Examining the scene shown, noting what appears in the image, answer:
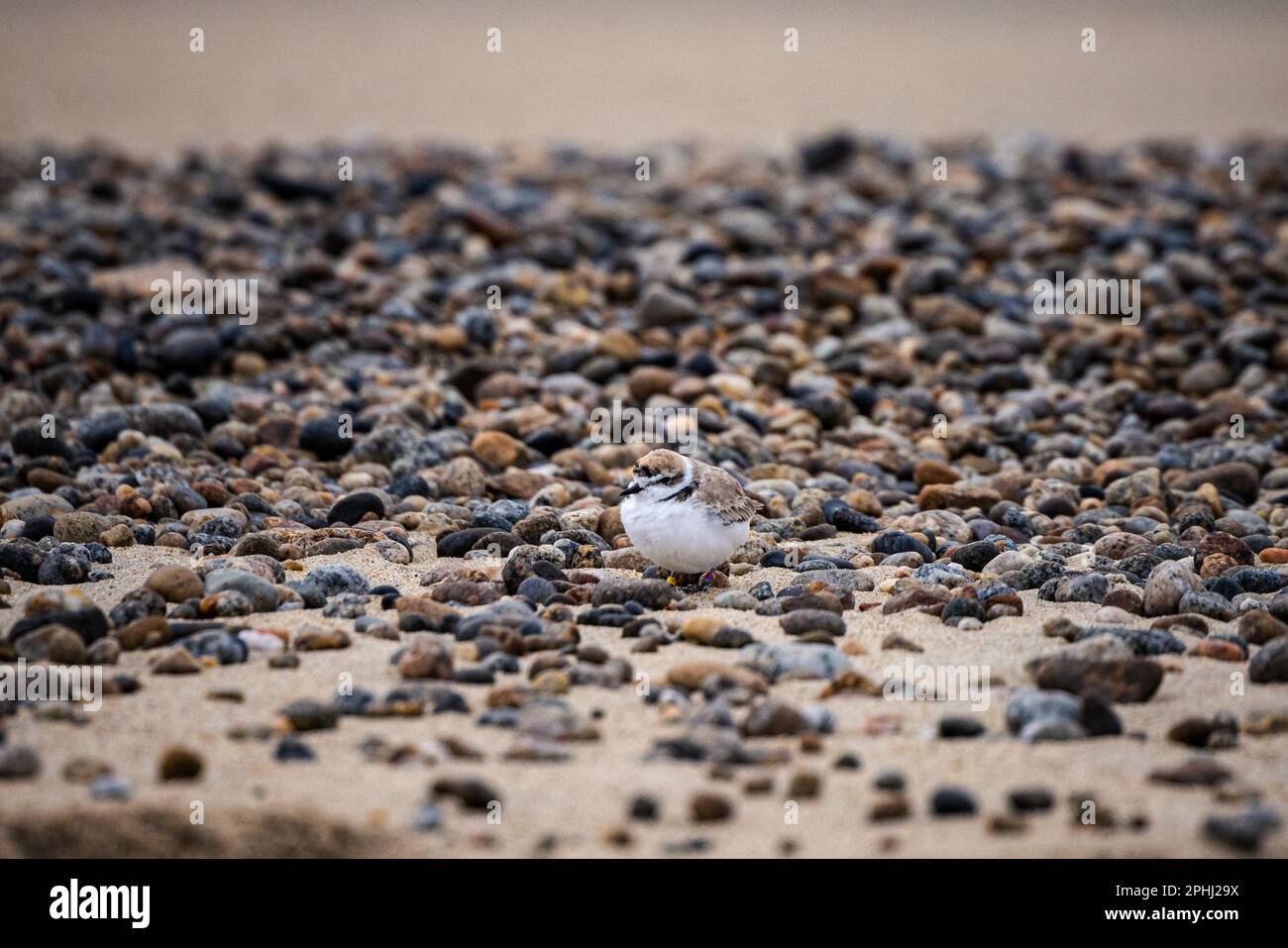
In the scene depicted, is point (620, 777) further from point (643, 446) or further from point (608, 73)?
point (608, 73)

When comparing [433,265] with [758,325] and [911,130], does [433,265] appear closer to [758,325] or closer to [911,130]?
[758,325]

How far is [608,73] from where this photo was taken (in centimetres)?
2831

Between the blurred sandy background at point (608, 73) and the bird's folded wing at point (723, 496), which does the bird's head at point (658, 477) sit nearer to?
the bird's folded wing at point (723, 496)

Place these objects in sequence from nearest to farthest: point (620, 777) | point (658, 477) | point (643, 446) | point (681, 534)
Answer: point (620, 777) → point (681, 534) → point (658, 477) → point (643, 446)

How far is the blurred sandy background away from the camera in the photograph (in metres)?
23.2

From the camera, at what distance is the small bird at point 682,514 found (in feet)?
23.1

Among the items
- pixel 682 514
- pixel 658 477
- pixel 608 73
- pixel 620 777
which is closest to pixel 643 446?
pixel 658 477

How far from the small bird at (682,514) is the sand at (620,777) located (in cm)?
91

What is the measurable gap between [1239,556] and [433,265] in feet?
27.9

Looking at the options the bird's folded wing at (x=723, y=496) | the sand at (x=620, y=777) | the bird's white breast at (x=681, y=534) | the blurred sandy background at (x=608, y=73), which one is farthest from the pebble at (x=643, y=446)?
the blurred sandy background at (x=608, y=73)

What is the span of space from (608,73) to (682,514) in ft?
74.8

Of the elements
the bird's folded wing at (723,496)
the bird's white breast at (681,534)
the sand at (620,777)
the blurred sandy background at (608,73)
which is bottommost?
the sand at (620,777)

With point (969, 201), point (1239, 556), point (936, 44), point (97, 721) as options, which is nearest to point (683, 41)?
point (936, 44)

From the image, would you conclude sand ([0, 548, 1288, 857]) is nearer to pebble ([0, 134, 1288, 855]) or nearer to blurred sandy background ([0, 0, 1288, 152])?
pebble ([0, 134, 1288, 855])
